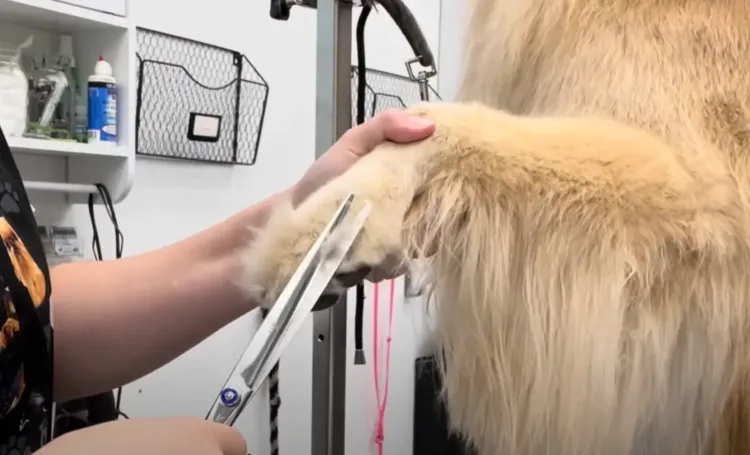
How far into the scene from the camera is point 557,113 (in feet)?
1.68

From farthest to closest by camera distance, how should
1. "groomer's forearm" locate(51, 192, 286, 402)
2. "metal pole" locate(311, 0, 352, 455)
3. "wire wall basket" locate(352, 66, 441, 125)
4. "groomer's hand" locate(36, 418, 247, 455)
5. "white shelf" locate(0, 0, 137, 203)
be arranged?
"wire wall basket" locate(352, 66, 441, 125)
"white shelf" locate(0, 0, 137, 203)
"metal pole" locate(311, 0, 352, 455)
"groomer's forearm" locate(51, 192, 286, 402)
"groomer's hand" locate(36, 418, 247, 455)

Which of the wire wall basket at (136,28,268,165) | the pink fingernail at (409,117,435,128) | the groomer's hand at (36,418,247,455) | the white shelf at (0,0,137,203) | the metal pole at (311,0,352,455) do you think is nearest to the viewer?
the groomer's hand at (36,418,247,455)

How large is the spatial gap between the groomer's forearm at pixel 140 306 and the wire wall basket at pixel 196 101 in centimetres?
58

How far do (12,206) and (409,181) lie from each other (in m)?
0.33

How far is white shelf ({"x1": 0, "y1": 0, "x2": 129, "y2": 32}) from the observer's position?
3.12ft

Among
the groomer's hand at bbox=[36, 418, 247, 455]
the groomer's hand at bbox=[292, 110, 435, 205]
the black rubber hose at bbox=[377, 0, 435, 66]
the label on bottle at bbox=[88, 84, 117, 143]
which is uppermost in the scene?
the black rubber hose at bbox=[377, 0, 435, 66]

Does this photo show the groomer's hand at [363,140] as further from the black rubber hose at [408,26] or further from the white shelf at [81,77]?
the white shelf at [81,77]

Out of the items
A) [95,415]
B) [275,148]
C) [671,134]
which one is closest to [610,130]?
[671,134]

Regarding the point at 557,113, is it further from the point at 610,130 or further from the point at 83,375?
the point at 83,375

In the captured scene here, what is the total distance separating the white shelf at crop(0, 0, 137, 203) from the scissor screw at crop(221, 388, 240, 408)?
2.14 ft

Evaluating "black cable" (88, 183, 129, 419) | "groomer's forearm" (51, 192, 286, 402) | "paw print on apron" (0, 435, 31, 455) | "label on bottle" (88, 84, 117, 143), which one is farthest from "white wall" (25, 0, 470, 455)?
"paw print on apron" (0, 435, 31, 455)

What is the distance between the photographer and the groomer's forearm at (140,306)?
2.15ft

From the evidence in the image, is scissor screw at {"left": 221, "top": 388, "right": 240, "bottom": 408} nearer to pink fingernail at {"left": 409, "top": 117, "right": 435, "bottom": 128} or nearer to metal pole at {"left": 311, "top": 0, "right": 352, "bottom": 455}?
pink fingernail at {"left": 409, "top": 117, "right": 435, "bottom": 128}

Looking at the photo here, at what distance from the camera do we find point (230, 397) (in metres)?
0.42
